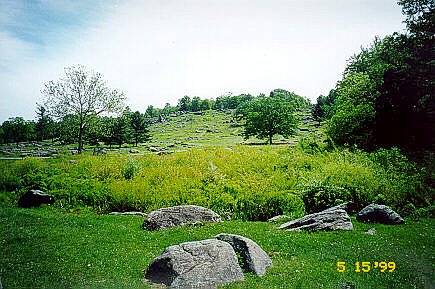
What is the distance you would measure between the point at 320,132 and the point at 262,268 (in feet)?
42.0

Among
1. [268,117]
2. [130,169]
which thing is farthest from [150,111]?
[268,117]

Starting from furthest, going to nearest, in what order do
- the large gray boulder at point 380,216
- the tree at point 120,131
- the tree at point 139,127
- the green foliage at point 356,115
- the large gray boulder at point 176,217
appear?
the green foliage at point 356,115 → the tree at point 139,127 → the tree at point 120,131 → the large gray boulder at point 380,216 → the large gray boulder at point 176,217

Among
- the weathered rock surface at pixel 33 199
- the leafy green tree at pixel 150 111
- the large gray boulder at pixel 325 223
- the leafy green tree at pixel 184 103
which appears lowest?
the large gray boulder at pixel 325 223

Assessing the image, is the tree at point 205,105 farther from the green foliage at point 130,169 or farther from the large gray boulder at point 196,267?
the large gray boulder at point 196,267

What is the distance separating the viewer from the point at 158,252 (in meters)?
6.09

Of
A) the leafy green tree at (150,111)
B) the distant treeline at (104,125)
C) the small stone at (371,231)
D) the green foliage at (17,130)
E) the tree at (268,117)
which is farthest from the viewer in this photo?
the tree at (268,117)

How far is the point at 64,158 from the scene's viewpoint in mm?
9867

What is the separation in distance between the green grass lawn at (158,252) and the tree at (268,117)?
6.91m

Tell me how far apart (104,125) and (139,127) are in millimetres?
1344

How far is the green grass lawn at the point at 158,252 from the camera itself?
16.5 feet

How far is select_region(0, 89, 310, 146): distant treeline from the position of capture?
7.90 meters

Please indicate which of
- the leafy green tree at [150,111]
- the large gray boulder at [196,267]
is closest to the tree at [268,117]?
the leafy green tree at [150,111]

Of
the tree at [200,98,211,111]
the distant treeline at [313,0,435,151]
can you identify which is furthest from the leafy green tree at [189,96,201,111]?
the distant treeline at [313,0,435,151]

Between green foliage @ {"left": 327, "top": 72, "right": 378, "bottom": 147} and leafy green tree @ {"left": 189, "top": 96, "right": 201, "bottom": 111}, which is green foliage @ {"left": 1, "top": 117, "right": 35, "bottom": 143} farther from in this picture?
green foliage @ {"left": 327, "top": 72, "right": 378, "bottom": 147}
